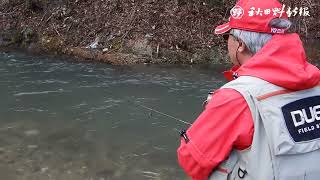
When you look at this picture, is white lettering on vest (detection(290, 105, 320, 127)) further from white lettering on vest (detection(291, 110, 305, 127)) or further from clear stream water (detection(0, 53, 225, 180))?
clear stream water (detection(0, 53, 225, 180))

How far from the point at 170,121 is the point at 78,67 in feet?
11.1

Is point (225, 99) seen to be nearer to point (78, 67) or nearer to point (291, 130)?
point (291, 130)

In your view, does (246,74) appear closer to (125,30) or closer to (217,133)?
(217,133)

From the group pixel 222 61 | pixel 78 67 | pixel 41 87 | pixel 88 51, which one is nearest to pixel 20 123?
pixel 41 87

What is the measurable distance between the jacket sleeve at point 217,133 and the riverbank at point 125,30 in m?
8.08

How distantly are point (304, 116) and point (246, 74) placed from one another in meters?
0.28

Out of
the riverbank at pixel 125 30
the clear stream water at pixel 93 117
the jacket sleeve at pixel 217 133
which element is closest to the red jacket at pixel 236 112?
the jacket sleeve at pixel 217 133

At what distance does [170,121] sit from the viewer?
21.6ft

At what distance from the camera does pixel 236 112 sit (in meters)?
1.71

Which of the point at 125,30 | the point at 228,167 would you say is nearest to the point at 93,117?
the point at 125,30

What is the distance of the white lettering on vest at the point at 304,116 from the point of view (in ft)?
5.83

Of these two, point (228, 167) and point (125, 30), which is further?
point (125, 30)

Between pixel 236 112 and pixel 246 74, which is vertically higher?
pixel 246 74

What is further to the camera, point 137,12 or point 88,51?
point 137,12
